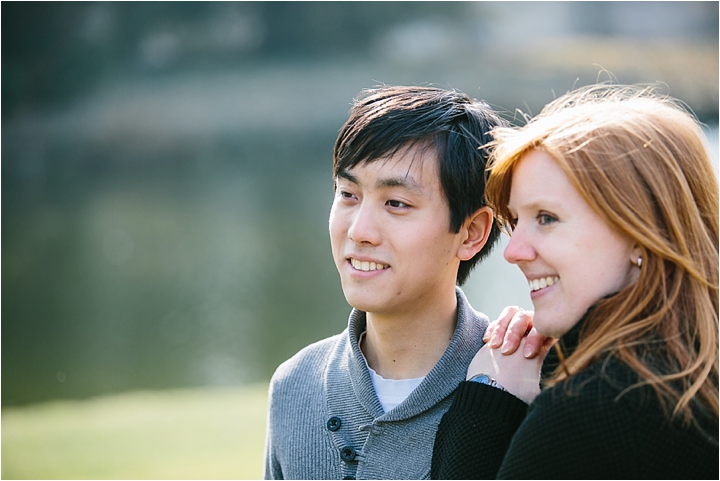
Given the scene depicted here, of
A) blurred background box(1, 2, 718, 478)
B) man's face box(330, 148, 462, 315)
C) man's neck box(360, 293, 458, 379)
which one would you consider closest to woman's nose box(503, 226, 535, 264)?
man's face box(330, 148, 462, 315)

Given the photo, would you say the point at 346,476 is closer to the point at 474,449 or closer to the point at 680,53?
the point at 474,449

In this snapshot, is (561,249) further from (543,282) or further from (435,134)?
(435,134)

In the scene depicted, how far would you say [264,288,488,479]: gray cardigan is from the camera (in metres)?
2.12

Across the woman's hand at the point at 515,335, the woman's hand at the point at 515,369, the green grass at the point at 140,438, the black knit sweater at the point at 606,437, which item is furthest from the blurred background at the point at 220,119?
the black knit sweater at the point at 606,437

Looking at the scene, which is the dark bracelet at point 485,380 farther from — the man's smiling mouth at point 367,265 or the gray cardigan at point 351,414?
the man's smiling mouth at point 367,265

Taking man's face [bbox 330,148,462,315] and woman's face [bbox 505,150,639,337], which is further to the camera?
man's face [bbox 330,148,462,315]

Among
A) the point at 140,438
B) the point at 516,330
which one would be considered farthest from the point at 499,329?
the point at 140,438

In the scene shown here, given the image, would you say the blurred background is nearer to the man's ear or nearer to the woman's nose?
the man's ear

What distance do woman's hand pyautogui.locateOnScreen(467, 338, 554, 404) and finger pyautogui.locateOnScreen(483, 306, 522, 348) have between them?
22mm

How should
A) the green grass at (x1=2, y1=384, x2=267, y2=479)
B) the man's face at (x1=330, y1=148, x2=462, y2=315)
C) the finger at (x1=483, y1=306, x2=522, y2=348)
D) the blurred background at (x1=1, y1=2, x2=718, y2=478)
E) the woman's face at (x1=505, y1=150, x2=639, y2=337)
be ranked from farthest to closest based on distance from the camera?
the blurred background at (x1=1, y1=2, x2=718, y2=478)
the green grass at (x1=2, y1=384, x2=267, y2=479)
the man's face at (x1=330, y1=148, x2=462, y2=315)
the finger at (x1=483, y1=306, x2=522, y2=348)
the woman's face at (x1=505, y1=150, x2=639, y2=337)

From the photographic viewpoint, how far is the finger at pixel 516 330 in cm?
199

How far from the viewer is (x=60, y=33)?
954 inches

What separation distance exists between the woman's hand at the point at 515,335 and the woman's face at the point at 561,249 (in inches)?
8.4

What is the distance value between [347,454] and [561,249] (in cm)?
83
